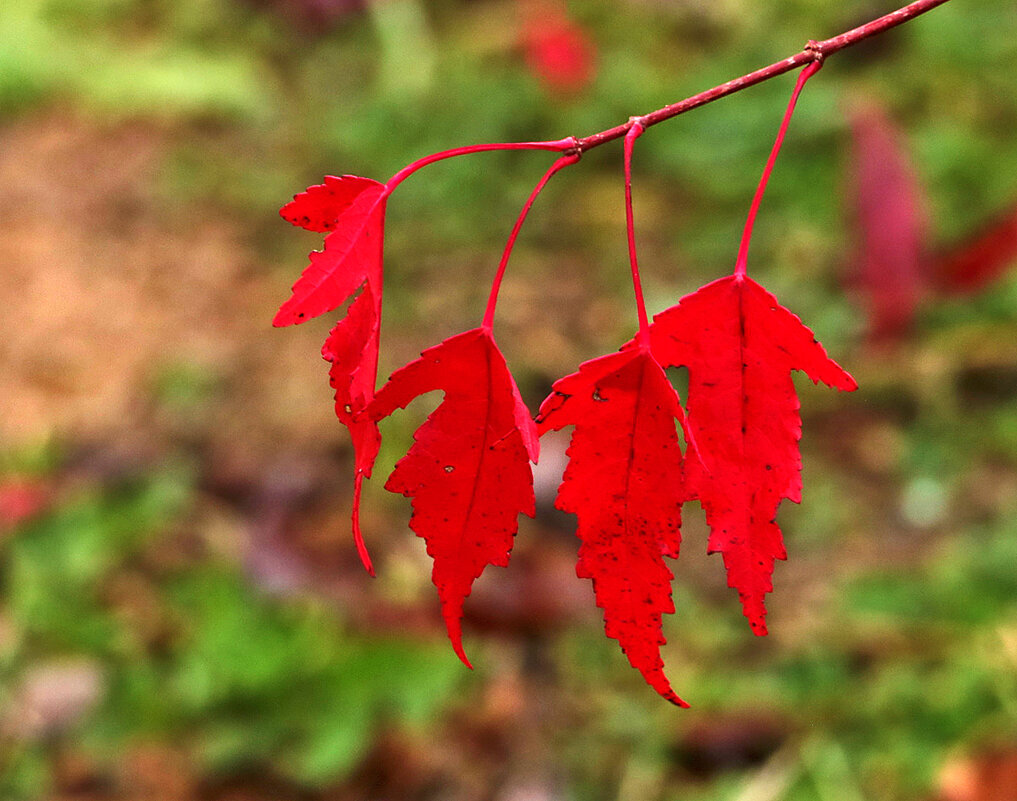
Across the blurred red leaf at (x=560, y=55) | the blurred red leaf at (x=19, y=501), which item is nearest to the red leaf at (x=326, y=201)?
the blurred red leaf at (x=19, y=501)

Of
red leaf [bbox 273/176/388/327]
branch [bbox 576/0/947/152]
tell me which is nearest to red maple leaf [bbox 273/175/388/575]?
red leaf [bbox 273/176/388/327]

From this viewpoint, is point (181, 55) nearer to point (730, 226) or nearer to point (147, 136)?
point (147, 136)

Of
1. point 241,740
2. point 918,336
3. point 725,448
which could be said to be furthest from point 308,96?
point 725,448

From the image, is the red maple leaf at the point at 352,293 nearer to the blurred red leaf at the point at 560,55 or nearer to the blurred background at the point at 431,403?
the blurred background at the point at 431,403

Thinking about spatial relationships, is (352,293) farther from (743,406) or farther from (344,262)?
(743,406)

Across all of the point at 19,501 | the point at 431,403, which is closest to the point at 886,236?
the point at 431,403

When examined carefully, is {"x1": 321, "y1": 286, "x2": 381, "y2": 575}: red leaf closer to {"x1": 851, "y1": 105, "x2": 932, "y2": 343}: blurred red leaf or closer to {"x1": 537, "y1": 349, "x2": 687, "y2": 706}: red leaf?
{"x1": 537, "y1": 349, "x2": 687, "y2": 706}: red leaf

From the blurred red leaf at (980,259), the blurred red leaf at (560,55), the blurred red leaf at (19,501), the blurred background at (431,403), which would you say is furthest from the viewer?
the blurred red leaf at (560,55)

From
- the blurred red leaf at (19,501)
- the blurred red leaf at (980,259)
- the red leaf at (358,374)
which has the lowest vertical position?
the blurred red leaf at (980,259)
